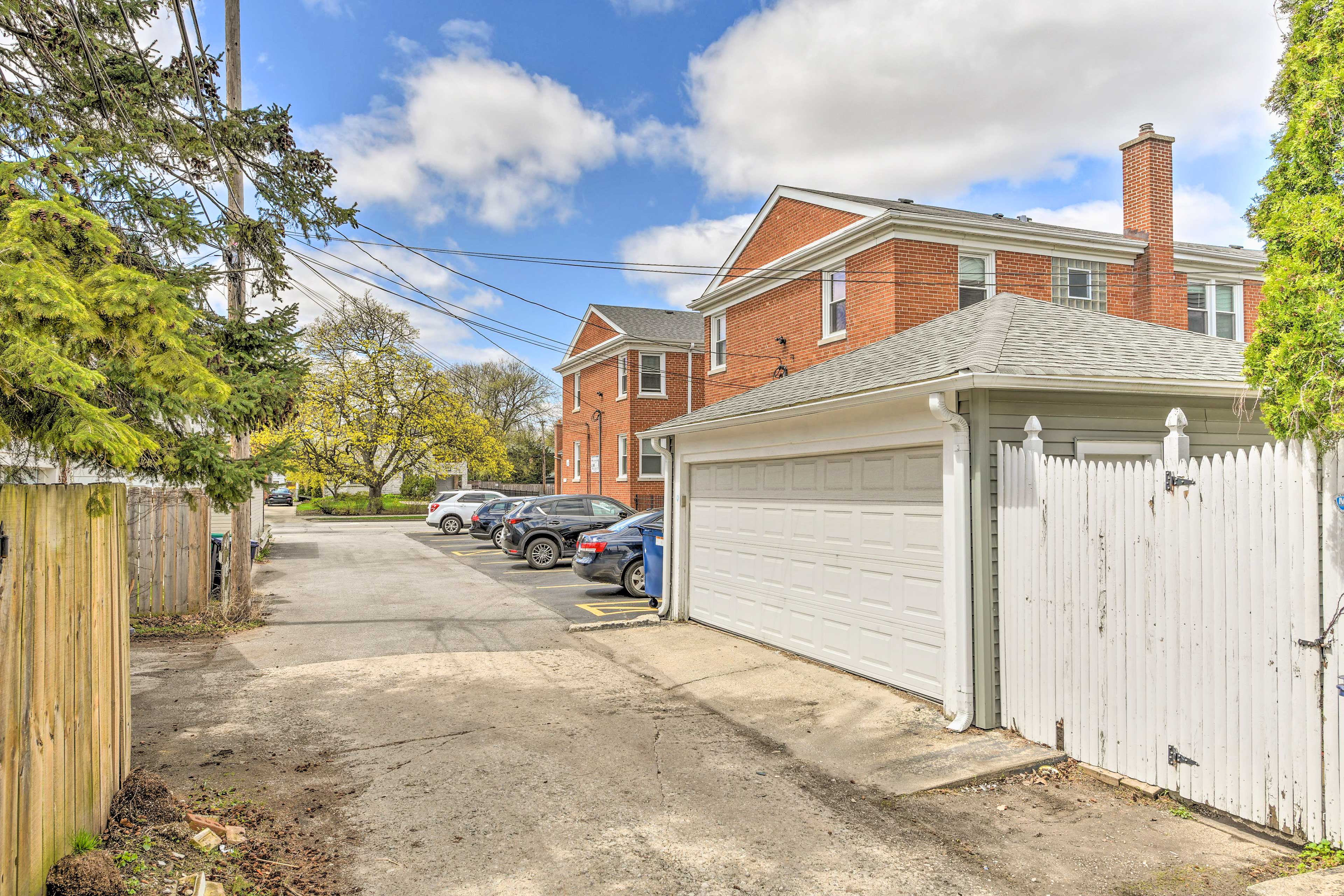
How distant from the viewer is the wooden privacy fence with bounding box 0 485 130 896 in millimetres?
3219

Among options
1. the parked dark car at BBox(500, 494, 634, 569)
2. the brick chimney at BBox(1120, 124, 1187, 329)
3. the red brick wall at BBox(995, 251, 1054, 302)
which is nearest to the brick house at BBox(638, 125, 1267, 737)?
the red brick wall at BBox(995, 251, 1054, 302)

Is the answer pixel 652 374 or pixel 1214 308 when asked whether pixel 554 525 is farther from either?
pixel 1214 308

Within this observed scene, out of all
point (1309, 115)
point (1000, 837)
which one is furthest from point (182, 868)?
point (1309, 115)

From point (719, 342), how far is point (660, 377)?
8.27 m

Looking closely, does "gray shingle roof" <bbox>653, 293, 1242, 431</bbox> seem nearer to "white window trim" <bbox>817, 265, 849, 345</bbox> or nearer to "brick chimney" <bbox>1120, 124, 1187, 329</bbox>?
"white window trim" <bbox>817, 265, 849, 345</bbox>

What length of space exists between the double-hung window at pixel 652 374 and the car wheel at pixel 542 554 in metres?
11.2

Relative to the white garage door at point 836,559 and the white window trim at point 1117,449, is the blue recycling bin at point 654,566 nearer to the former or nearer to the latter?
the white garage door at point 836,559

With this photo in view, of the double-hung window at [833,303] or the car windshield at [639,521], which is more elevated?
the double-hung window at [833,303]

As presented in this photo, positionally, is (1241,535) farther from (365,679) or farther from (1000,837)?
(365,679)

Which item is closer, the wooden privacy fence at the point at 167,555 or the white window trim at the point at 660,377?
the wooden privacy fence at the point at 167,555

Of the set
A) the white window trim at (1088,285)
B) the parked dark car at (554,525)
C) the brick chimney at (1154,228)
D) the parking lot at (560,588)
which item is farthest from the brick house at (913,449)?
the parked dark car at (554,525)

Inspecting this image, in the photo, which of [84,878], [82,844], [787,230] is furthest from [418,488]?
[84,878]

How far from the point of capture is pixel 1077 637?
5.66 m

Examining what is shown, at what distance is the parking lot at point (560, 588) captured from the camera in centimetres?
1298
